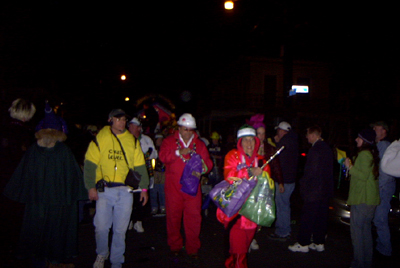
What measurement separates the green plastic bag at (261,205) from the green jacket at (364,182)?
1254 millimetres

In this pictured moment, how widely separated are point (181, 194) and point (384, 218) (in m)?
3.27

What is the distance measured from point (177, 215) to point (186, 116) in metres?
1.55

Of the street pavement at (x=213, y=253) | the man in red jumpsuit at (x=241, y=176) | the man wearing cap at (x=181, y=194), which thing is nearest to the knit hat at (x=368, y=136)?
the man in red jumpsuit at (x=241, y=176)

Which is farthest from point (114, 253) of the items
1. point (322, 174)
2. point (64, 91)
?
point (64, 91)

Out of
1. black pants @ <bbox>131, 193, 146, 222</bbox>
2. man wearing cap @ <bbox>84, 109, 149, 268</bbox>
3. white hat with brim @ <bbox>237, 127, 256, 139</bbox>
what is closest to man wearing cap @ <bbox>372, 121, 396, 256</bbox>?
white hat with brim @ <bbox>237, 127, 256, 139</bbox>

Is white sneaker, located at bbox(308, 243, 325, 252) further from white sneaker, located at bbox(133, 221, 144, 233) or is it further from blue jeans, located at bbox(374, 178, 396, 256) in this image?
white sneaker, located at bbox(133, 221, 144, 233)

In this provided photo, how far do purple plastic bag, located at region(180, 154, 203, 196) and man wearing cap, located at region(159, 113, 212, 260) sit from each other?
0.12m

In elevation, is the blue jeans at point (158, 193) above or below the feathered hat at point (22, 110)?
below

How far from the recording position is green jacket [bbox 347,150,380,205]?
14.1 feet

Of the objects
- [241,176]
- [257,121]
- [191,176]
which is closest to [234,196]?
[241,176]

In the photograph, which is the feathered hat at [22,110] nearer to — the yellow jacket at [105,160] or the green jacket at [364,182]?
the yellow jacket at [105,160]

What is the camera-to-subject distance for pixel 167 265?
4.66 metres

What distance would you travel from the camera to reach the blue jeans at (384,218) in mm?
5098

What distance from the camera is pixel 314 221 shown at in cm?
508
